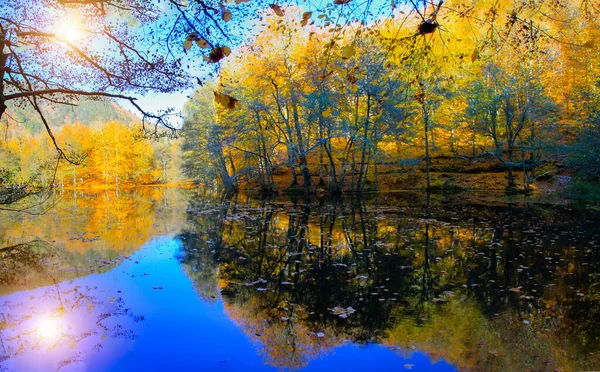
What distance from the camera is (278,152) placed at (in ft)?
87.8

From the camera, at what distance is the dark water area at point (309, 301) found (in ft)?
12.2

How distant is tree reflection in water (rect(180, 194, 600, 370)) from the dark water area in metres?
0.02

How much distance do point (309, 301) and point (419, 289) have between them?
1703 mm

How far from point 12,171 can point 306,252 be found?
7550 millimetres

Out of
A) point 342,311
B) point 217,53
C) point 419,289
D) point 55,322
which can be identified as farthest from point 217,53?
point 419,289

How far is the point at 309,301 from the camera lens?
197 inches

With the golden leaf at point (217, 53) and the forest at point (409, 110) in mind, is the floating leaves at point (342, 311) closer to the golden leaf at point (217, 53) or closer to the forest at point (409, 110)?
the golden leaf at point (217, 53)

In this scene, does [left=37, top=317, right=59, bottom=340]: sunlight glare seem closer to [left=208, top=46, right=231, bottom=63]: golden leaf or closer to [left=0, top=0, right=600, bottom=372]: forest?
[left=0, top=0, right=600, bottom=372]: forest

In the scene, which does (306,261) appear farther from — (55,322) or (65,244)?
(65,244)

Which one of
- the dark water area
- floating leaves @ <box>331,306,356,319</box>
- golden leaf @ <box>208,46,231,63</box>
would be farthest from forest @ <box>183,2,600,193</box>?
golden leaf @ <box>208,46,231,63</box>

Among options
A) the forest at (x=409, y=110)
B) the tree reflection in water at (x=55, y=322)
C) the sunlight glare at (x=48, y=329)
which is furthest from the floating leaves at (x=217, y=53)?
the forest at (x=409, y=110)

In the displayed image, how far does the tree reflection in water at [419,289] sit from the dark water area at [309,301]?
0.9 inches

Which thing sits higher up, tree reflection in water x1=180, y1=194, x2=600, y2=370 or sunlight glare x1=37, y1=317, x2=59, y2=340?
tree reflection in water x1=180, y1=194, x2=600, y2=370

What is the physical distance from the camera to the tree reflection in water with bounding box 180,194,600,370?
3816 mm
